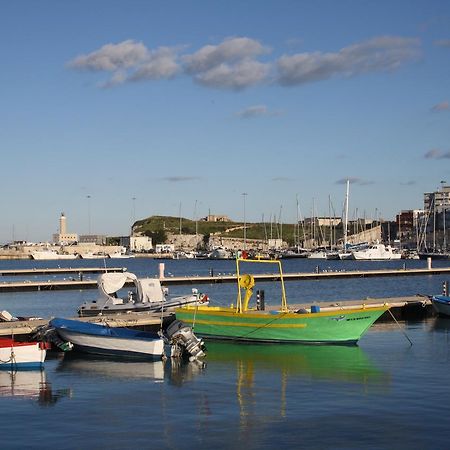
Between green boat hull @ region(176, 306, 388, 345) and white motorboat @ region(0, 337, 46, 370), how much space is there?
10.4 metres

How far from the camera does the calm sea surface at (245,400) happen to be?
66.1ft

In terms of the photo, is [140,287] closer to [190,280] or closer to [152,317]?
[152,317]

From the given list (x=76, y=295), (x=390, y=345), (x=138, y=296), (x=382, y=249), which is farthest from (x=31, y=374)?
(x=382, y=249)

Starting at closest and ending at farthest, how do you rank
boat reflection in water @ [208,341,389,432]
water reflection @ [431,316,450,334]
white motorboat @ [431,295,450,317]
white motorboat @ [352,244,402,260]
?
boat reflection in water @ [208,341,389,432], water reflection @ [431,316,450,334], white motorboat @ [431,295,450,317], white motorboat @ [352,244,402,260]

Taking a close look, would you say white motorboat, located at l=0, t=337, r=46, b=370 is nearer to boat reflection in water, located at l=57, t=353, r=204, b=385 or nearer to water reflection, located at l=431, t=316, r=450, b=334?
boat reflection in water, located at l=57, t=353, r=204, b=385

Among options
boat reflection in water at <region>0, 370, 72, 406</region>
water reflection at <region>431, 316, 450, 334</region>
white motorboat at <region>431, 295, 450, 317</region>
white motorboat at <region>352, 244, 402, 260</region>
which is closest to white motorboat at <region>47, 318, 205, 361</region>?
boat reflection in water at <region>0, 370, 72, 406</region>

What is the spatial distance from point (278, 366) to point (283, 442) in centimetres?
1166

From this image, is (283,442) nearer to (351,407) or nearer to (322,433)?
(322,433)

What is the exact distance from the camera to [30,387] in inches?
1064

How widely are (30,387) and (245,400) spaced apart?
7.80m

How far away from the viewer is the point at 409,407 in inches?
920

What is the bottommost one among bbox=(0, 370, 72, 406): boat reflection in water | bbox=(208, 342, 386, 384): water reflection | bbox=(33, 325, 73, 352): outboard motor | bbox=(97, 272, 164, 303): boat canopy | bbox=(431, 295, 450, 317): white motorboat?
bbox=(0, 370, 72, 406): boat reflection in water

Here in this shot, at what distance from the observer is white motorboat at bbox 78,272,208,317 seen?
47.8 metres

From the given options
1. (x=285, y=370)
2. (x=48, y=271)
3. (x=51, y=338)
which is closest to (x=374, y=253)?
(x=48, y=271)
